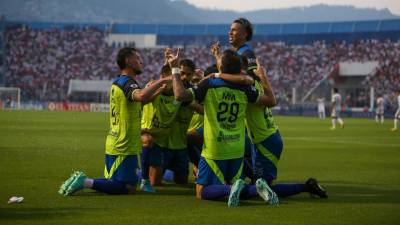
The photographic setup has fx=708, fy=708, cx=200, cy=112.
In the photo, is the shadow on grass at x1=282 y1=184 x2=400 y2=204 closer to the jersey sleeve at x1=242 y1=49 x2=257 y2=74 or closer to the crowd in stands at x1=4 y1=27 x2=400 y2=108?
the jersey sleeve at x1=242 y1=49 x2=257 y2=74

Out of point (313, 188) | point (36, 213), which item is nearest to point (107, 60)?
point (313, 188)

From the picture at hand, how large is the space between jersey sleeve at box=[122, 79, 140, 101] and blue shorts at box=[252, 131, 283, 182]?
2056 millimetres

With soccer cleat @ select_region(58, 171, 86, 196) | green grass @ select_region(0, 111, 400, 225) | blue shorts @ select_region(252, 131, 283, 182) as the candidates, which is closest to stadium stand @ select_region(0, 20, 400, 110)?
green grass @ select_region(0, 111, 400, 225)

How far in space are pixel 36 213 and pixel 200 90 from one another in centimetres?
280

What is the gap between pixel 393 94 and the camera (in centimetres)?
6256

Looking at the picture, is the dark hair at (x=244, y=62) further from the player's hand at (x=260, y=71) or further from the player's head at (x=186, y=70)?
the player's head at (x=186, y=70)

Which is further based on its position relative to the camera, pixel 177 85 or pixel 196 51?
pixel 196 51

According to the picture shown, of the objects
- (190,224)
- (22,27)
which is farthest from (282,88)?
(190,224)

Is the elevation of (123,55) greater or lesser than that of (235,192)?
greater

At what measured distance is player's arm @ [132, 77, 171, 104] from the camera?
10.1m

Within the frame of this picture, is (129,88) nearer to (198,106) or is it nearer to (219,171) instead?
(198,106)

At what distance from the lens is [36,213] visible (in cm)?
873

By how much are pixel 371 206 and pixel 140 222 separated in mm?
3493

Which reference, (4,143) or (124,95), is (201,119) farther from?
(4,143)
